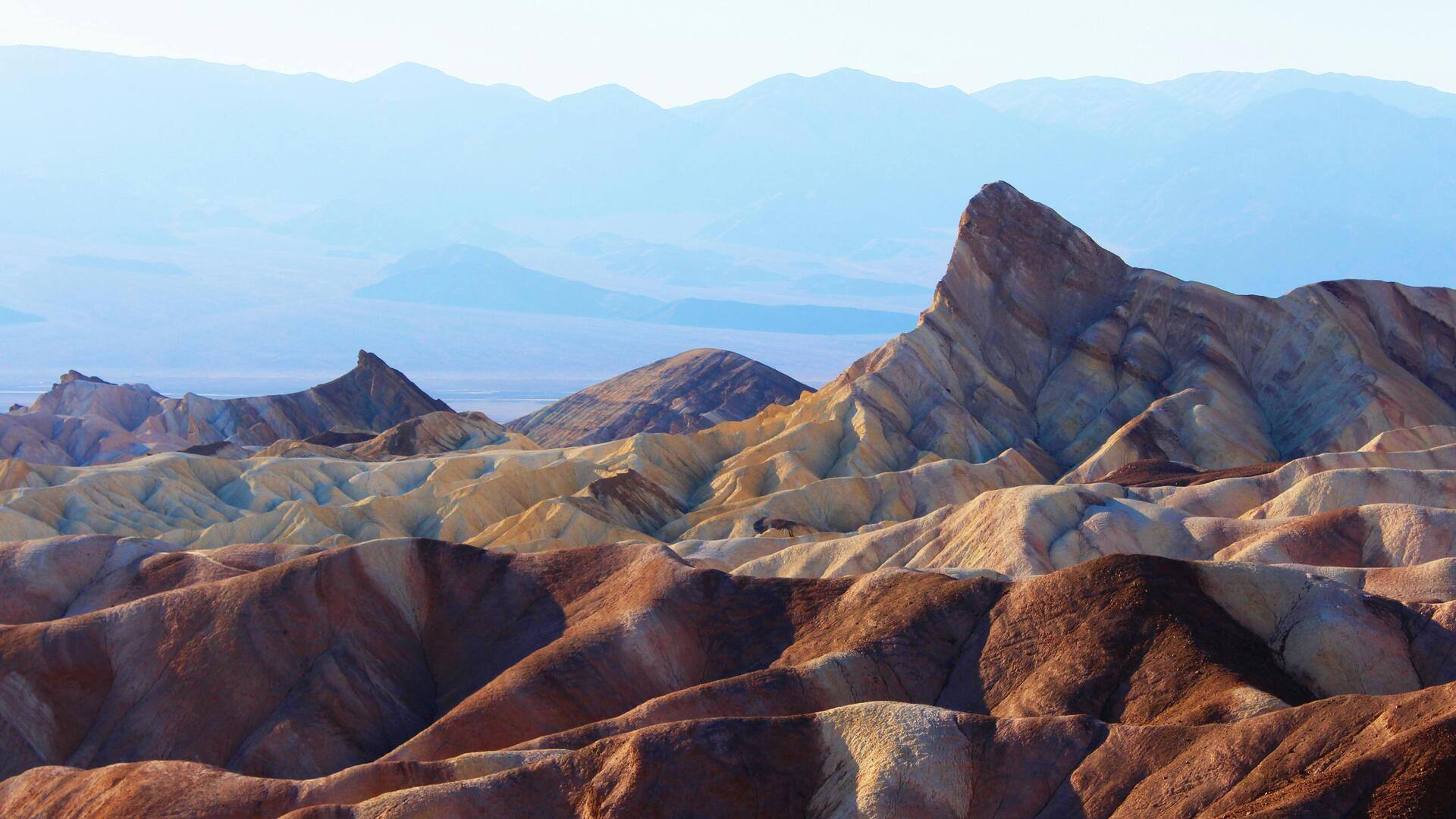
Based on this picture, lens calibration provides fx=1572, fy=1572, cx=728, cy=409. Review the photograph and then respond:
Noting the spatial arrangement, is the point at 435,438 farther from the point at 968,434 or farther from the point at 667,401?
the point at 667,401

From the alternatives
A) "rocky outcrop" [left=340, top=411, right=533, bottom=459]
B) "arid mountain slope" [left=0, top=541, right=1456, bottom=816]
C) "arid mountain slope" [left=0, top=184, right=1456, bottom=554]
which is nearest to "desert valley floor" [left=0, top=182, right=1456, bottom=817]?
"arid mountain slope" [left=0, top=541, right=1456, bottom=816]

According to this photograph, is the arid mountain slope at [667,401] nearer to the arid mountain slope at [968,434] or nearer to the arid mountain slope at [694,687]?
the arid mountain slope at [968,434]

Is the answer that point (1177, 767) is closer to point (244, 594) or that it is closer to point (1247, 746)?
point (1247, 746)

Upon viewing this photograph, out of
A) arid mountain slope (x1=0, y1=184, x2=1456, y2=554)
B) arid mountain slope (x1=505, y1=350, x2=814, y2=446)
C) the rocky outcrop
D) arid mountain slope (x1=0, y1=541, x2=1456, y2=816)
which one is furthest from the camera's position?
arid mountain slope (x1=505, y1=350, x2=814, y2=446)

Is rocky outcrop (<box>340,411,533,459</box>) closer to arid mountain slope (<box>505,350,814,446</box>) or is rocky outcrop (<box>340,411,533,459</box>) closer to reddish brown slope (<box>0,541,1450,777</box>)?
arid mountain slope (<box>505,350,814,446</box>)

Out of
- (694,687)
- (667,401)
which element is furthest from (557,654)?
(667,401)

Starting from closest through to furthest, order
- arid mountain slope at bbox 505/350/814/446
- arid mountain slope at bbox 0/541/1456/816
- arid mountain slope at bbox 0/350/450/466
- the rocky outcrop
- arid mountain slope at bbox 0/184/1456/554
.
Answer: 1. arid mountain slope at bbox 0/541/1456/816
2. arid mountain slope at bbox 0/184/1456/554
3. the rocky outcrop
4. arid mountain slope at bbox 0/350/450/466
5. arid mountain slope at bbox 505/350/814/446

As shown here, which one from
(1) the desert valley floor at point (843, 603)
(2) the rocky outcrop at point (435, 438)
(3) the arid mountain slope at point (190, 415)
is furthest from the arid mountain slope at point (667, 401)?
(1) the desert valley floor at point (843, 603)
